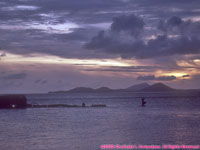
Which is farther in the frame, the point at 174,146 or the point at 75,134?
the point at 75,134

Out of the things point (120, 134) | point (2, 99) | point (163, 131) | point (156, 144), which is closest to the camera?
point (156, 144)

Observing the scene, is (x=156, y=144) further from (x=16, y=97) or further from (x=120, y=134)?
(x=16, y=97)

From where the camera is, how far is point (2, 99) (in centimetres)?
10600

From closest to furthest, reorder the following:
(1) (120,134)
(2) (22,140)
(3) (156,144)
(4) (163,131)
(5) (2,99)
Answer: (3) (156,144)
(2) (22,140)
(1) (120,134)
(4) (163,131)
(5) (2,99)

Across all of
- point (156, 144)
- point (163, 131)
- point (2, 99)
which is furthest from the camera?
point (2, 99)

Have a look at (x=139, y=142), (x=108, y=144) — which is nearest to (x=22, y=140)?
(x=108, y=144)

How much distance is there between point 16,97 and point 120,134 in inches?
3023

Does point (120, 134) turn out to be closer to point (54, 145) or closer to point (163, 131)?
point (163, 131)

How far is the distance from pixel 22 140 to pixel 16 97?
249ft

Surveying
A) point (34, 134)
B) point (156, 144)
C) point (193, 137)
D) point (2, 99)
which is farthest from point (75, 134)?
point (2, 99)

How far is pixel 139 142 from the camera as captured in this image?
3334cm

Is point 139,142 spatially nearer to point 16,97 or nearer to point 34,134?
point 34,134

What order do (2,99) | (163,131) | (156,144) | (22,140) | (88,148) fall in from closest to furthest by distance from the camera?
(88,148) → (156,144) → (22,140) → (163,131) → (2,99)

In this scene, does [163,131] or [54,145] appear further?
[163,131]
